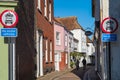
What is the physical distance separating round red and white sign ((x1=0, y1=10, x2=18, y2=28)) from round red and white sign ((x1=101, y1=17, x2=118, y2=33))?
327 cm

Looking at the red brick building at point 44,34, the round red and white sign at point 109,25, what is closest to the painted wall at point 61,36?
the red brick building at point 44,34

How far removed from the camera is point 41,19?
29.5 metres

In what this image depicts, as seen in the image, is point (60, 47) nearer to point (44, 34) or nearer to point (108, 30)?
point (44, 34)

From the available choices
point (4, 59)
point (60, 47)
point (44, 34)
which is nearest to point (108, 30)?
point (4, 59)

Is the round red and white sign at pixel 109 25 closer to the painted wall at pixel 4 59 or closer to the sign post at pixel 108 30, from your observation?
the sign post at pixel 108 30

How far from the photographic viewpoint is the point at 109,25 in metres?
13.2

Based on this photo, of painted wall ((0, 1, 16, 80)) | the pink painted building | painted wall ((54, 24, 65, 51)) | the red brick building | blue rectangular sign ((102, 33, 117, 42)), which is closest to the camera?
blue rectangular sign ((102, 33, 117, 42))

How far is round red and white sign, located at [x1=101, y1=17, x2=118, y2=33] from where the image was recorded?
43.1 ft

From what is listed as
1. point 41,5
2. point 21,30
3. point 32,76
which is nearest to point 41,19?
point 41,5

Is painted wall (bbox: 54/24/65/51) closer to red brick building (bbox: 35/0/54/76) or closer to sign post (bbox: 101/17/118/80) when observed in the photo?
red brick building (bbox: 35/0/54/76)

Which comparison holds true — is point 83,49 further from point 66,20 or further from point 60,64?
point 60,64

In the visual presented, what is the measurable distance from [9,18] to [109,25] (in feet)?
12.1

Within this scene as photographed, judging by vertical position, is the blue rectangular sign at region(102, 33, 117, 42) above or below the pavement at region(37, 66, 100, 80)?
above

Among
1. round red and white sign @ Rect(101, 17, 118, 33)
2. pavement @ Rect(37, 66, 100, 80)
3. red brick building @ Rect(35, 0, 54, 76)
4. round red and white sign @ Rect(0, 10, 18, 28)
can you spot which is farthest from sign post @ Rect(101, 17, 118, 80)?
red brick building @ Rect(35, 0, 54, 76)
